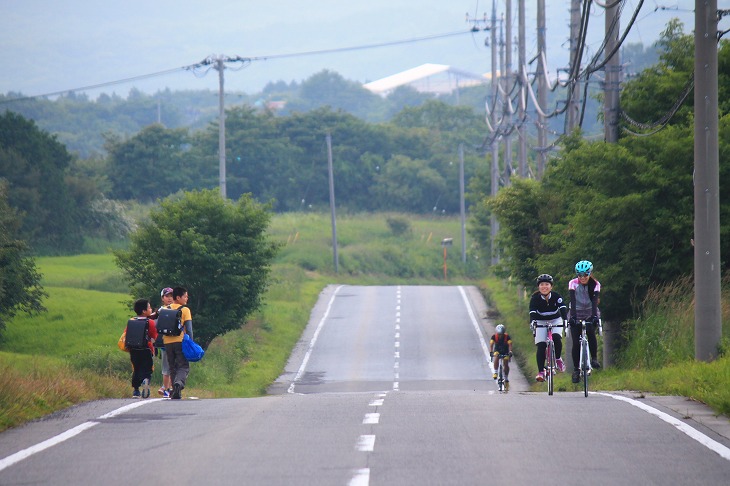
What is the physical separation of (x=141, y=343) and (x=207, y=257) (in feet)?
61.9

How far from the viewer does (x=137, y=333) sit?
17219mm

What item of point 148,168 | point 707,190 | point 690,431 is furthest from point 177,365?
point 148,168

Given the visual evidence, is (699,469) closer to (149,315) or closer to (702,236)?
(702,236)

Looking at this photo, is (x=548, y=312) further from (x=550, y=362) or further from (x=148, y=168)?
(x=148, y=168)

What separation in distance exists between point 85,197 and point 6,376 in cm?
7200

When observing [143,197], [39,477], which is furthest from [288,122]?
[39,477]

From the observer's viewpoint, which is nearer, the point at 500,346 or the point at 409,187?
the point at 500,346

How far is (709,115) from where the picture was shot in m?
16.8

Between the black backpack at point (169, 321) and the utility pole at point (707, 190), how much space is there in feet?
26.1

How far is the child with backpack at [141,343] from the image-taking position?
17203mm

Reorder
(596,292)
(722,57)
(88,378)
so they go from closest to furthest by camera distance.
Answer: (596,292), (88,378), (722,57)

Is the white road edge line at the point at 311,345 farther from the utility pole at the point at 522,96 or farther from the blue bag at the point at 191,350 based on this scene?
the blue bag at the point at 191,350

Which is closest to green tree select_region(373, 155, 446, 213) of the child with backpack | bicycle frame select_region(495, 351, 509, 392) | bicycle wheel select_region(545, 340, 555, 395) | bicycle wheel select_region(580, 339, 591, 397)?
bicycle frame select_region(495, 351, 509, 392)

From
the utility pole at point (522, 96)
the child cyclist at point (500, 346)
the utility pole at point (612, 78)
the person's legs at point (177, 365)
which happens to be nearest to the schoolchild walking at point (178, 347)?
the person's legs at point (177, 365)
